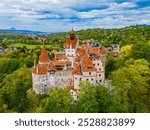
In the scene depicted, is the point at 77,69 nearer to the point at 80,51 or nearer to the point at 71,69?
the point at 71,69

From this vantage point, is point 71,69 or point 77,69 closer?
point 77,69

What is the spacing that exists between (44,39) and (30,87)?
11.8 m

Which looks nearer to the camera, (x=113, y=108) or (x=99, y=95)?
(x=113, y=108)

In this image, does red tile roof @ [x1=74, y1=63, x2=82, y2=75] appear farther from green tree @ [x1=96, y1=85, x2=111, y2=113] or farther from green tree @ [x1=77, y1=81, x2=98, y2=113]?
green tree @ [x1=96, y1=85, x2=111, y2=113]

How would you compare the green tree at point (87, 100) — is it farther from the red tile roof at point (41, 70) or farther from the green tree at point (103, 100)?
the red tile roof at point (41, 70)

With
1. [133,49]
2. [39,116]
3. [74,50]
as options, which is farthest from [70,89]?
[39,116]

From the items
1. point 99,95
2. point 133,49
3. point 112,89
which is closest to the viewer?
point 99,95

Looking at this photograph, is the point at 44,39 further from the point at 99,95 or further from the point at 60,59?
the point at 99,95

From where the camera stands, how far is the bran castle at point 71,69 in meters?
9.34

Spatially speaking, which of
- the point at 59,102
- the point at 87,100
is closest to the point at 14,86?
the point at 59,102

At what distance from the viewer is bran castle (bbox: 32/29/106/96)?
30.6 ft

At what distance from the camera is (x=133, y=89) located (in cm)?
874

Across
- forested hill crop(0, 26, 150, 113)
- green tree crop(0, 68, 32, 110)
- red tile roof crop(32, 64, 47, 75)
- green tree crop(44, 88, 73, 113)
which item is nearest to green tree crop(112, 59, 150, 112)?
forested hill crop(0, 26, 150, 113)

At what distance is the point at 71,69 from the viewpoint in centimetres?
1021
